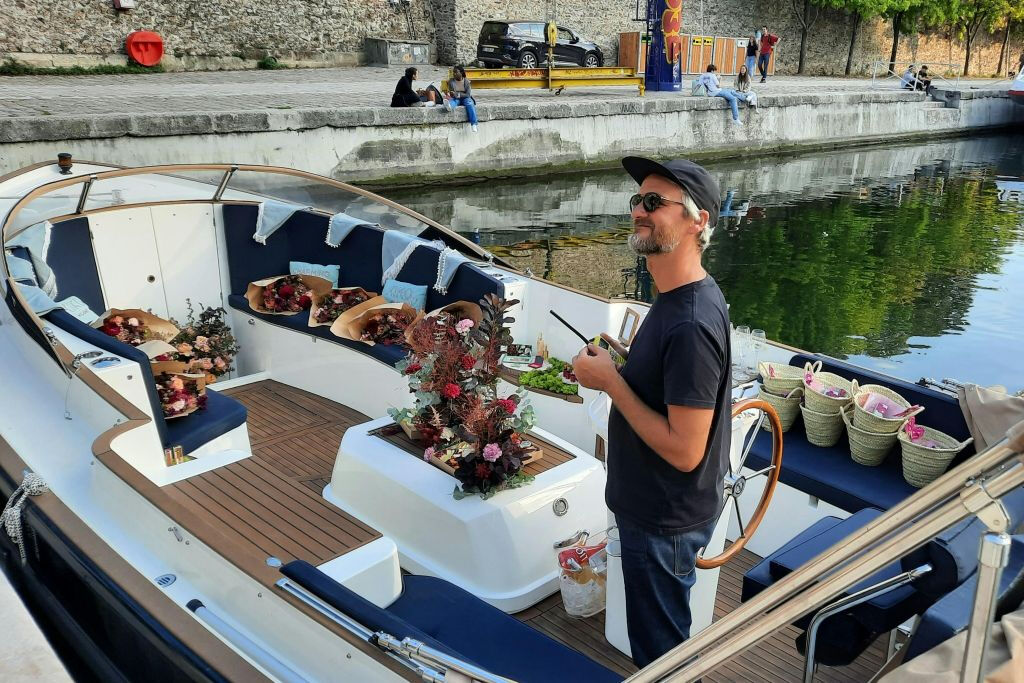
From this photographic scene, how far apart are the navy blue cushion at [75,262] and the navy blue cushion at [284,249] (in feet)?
2.74

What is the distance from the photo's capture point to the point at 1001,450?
99cm

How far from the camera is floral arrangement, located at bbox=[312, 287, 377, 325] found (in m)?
4.63

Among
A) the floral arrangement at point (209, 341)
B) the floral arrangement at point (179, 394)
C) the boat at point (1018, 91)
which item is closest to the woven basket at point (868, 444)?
the floral arrangement at point (179, 394)

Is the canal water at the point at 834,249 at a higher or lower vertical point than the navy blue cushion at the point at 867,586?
lower

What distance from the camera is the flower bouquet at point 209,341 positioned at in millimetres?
4531

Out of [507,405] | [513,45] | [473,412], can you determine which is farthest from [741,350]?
[513,45]

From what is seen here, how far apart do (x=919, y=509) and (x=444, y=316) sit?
110 inches

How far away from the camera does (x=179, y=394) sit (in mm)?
3572

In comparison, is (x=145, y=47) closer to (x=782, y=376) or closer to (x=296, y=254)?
(x=296, y=254)

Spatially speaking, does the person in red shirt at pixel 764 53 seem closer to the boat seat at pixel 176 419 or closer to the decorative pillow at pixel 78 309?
the decorative pillow at pixel 78 309

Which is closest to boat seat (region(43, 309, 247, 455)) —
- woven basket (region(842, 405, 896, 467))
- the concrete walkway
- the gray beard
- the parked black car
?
the gray beard

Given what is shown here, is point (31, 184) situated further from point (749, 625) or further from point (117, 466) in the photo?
point (749, 625)

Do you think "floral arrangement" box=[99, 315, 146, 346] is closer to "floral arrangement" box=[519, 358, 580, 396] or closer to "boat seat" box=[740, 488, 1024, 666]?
"floral arrangement" box=[519, 358, 580, 396]

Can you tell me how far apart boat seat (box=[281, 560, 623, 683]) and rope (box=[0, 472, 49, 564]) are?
1.14 metres
